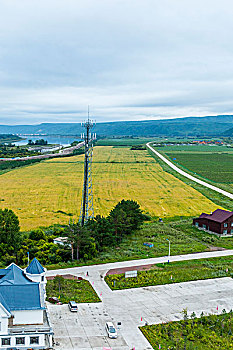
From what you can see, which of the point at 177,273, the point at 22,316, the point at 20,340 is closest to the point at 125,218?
the point at 177,273

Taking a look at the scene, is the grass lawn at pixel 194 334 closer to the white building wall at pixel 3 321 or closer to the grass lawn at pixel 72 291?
the grass lawn at pixel 72 291

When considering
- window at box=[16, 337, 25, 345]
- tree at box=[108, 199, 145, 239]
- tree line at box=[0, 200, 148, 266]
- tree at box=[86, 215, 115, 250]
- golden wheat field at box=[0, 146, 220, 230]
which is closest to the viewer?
window at box=[16, 337, 25, 345]

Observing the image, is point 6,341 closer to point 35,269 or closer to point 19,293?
point 19,293

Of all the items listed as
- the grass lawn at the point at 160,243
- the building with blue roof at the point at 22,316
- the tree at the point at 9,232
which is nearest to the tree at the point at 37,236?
the tree at the point at 9,232

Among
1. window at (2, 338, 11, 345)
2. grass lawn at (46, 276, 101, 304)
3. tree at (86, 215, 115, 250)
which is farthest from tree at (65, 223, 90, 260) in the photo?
window at (2, 338, 11, 345)

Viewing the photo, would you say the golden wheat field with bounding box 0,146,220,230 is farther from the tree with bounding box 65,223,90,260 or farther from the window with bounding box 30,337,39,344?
the window with bounding box 30,337,39,344

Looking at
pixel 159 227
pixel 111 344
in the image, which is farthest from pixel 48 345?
pixel 159 227

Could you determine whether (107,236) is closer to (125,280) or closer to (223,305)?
(125,280)
